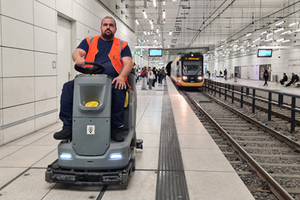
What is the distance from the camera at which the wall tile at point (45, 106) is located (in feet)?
20.9

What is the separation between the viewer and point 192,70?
71.5 ft

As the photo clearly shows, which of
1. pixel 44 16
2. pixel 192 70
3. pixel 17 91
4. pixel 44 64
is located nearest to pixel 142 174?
pixel 17 91

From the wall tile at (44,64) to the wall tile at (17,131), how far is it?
119cm

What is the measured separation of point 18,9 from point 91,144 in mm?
4007

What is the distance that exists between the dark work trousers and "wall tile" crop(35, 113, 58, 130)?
374 cm

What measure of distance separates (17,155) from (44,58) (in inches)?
117

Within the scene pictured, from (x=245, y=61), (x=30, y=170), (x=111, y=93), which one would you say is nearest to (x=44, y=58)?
(x=30, y=170)

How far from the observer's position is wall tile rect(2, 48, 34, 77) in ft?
16.8

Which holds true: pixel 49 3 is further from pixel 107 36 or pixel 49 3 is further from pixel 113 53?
pixel 113 53

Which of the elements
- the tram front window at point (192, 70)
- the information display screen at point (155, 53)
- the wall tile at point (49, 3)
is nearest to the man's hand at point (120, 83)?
the wall tile at point (49, 3)

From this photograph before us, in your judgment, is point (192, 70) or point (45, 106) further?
point (192, 70)

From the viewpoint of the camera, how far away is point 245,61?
157ft

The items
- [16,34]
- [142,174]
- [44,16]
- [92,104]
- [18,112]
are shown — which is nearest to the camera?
[92,104]

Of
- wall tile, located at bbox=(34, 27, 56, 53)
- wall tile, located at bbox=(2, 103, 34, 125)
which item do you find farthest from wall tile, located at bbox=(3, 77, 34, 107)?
wall tile, located at bbox=(34, 27, 56, 53)
